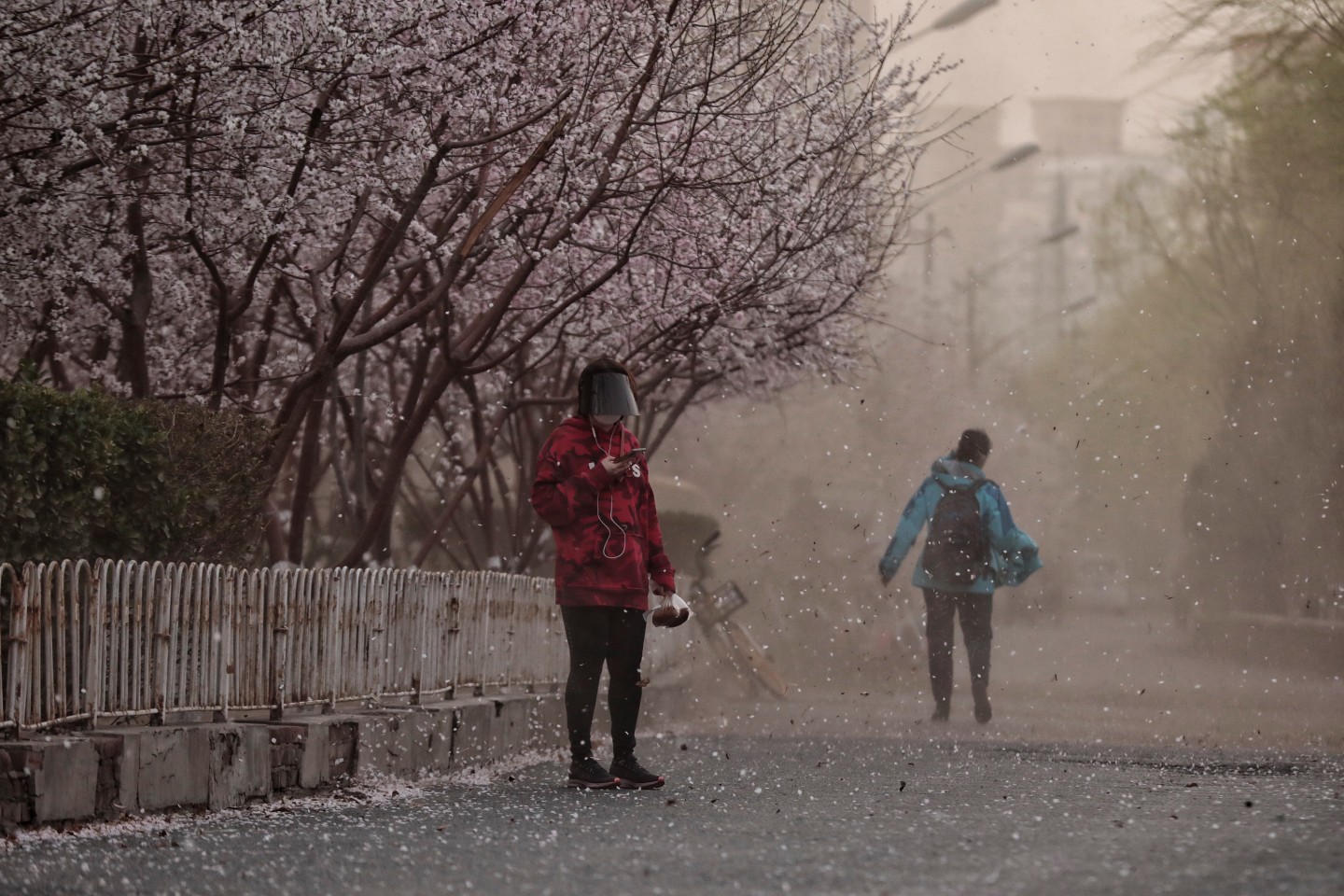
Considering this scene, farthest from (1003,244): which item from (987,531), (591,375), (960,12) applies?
(591,375)

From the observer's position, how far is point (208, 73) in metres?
11.0

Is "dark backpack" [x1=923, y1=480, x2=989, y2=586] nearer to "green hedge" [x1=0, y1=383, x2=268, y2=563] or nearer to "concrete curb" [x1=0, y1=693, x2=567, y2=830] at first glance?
"concrete curb" [x1=0, y1=693, x2=567, y2=830]

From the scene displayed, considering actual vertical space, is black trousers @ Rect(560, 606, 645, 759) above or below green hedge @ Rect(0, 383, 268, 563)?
below

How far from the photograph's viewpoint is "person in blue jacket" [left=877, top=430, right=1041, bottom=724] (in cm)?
1450

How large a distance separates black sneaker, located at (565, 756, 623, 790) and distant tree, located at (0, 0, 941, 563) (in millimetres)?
2710

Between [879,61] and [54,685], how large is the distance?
8.87m

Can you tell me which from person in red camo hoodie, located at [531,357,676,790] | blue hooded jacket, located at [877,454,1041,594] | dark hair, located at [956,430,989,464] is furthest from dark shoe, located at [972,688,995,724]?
person in red camo hoodie, located at [531,357,676,790]

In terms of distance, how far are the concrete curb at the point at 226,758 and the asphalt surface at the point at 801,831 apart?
12 centimetres

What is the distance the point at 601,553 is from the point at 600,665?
528mm

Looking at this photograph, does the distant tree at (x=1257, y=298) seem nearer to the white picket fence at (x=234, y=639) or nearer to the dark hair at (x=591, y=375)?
the white picket fence at (x=234, y=639)

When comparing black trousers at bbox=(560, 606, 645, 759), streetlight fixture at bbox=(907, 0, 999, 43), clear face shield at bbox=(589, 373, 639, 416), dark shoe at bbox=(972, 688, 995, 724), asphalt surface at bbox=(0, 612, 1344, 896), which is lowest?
asphalt surface at bbox=(0, 612, 1344, 896)

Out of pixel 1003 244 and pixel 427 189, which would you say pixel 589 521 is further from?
pixel 1003 244

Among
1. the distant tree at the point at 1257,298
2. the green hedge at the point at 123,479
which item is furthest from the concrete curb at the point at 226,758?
the distant tree at the point at 1257,298

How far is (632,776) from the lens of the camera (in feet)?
31.3
